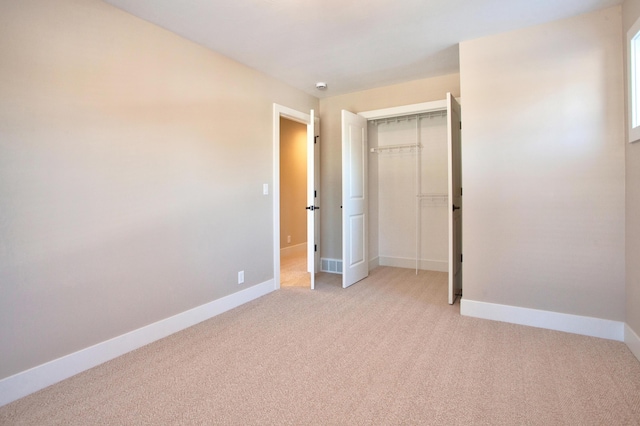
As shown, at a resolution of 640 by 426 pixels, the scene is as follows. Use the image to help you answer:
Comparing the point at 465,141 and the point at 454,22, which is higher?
the point at 454,22

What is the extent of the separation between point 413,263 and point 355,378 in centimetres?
308

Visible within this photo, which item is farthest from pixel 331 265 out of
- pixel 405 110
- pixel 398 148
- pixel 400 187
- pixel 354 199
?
pixel 405 110

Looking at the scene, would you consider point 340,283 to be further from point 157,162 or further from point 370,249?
point 157,162

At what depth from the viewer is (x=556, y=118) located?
2600 millimetres

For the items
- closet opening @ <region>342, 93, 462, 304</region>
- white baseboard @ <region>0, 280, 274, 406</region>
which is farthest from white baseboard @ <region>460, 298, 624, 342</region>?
white baseboard @ <region>0, 280, 274, 406</region>

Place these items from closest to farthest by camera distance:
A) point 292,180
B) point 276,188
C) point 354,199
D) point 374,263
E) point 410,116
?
point 276,188
point 354,199
point 410,116
point 374,263
point 292,180

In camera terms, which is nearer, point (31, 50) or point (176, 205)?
point (31, 50)

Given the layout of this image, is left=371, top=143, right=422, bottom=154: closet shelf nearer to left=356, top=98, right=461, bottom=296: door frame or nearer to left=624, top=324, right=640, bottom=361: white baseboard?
left=356, top=98, right=461, bottom=296: door frame

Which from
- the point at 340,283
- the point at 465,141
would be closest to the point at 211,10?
the point at 465,141

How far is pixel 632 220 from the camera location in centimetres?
229

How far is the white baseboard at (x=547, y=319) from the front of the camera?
2467 millimetres

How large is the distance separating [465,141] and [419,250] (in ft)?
7.03

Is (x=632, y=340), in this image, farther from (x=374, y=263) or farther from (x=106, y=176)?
(x=106, y=176)

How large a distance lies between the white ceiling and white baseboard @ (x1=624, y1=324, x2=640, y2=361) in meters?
2.38
